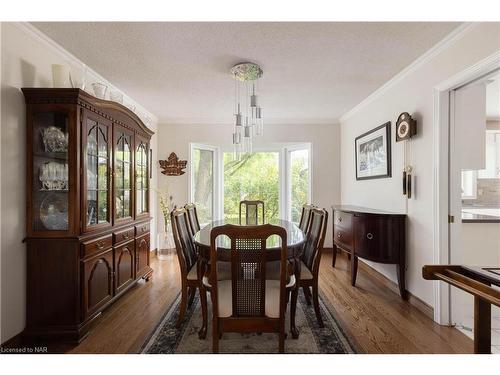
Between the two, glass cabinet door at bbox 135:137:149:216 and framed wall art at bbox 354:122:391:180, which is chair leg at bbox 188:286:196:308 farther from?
framed wall art at bbox 354:122:391:180

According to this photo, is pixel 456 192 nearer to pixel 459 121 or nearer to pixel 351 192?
pixel 459 121

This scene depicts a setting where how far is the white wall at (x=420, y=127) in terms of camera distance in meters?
1.92

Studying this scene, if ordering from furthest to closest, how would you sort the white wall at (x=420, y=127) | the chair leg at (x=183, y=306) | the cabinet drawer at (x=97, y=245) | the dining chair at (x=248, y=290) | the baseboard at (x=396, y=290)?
the baseboard at (x=396, y=290), the chair leg at (x=183, y=306), the cabinet drawer at (x=97, y=245), the white wall at (x=420, y=127), the dining chair at (x=248, y=290)

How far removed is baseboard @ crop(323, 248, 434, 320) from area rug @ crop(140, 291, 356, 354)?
2.81 ft

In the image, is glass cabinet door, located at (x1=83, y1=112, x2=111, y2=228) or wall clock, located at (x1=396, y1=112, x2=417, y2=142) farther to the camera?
wall clock, located at (x1=396, y1=112, x2=417, y2=142)

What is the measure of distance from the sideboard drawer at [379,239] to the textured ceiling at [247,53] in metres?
1.55

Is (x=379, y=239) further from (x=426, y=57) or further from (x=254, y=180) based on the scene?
(x=254, y=180)

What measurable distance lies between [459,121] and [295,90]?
1.70 meters

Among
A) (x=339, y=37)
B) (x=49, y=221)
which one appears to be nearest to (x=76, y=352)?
(x=49, y=221)

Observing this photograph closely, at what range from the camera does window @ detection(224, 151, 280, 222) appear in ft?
16.7

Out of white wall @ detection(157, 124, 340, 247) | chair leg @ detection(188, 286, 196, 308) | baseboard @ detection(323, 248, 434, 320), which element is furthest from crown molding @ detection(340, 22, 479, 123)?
chair leg @ detection(188, 286, 196, 308)

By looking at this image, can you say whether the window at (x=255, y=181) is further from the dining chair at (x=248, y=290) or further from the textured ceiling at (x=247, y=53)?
the dining chair at (x=248, y=290)

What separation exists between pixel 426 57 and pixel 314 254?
1988mm

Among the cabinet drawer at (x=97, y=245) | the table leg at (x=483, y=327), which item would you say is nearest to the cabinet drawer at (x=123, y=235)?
the cabinet drawer at (x=97, y=245)
